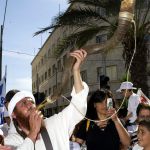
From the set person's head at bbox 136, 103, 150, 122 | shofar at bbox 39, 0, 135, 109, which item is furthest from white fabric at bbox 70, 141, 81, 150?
shofar at bbox 39, 0, 135, 109

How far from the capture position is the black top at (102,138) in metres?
4.89

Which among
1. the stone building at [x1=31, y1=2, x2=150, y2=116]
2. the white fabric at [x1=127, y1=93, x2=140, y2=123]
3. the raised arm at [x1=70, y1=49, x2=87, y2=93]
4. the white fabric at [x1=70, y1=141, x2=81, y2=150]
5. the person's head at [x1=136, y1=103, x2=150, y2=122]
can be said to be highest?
the raised arm at [x1=70, y1=49, x2=87, y2=93]

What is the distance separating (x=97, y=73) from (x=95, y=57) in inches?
62.8

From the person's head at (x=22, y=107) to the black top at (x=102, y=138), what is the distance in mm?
1455

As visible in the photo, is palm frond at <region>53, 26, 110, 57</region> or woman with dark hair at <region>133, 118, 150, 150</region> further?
palm frond at <region>53, 26, 110, 57</region>

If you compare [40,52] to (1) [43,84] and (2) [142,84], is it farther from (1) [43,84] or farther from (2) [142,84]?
(2) [142,84]

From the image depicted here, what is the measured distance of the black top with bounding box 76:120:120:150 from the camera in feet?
16.0

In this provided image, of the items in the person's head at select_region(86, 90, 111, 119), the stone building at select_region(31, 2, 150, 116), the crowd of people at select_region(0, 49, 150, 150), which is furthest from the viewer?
the stone building at select_region(31, 2, 150, 116)

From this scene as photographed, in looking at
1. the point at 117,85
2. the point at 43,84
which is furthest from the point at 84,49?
the point at 43,84

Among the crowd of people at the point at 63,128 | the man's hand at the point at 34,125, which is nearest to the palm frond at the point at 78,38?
the crowd of people at the point at 63,128

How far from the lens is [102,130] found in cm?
498

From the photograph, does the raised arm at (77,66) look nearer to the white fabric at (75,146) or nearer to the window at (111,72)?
the white fabric at (75,146)

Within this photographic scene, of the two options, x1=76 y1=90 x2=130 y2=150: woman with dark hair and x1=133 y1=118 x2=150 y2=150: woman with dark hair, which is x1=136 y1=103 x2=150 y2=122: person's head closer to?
x1=76 y1=90 x2=130 y2=150: woman with dark hair

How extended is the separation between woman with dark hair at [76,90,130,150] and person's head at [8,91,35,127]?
1.34 metres
